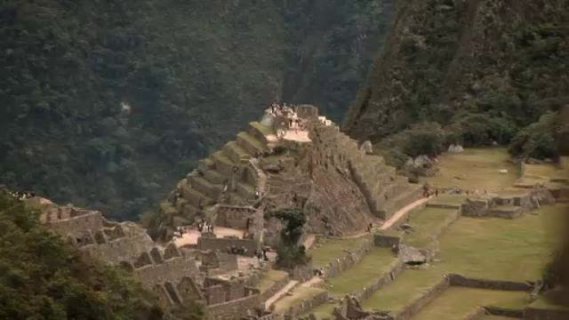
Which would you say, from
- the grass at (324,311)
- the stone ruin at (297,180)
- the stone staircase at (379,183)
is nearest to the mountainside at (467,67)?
the stone staircase at (379,183)

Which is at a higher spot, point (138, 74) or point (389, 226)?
point (138, 74)

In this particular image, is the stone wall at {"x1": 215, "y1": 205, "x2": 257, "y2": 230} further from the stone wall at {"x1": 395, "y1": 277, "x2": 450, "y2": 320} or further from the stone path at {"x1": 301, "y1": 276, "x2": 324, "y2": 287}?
the stone wall at {"x1": 395, "y1": 277, "x2": 450, "y2": 320}

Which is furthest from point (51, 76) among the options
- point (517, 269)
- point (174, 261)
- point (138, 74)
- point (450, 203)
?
point (174, 261)

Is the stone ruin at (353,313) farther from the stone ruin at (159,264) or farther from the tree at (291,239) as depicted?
the stone ruin at (159,264)

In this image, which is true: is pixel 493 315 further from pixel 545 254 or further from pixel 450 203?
pixel 450 203

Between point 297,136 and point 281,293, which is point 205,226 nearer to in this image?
point 281,293

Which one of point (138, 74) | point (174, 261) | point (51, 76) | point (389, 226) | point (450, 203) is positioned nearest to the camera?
point (174, 261)

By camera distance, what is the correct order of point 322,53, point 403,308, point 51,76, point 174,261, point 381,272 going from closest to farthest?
point 174,261 < point 403,308 < point 381,272 < point 51,76 < point 322,53
